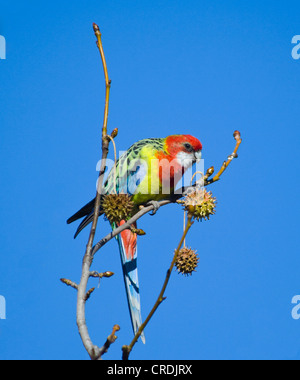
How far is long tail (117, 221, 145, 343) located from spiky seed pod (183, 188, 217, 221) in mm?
1799

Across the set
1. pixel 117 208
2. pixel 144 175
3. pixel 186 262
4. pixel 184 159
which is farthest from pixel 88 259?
pixel 184 159

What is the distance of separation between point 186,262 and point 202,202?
0.34 m

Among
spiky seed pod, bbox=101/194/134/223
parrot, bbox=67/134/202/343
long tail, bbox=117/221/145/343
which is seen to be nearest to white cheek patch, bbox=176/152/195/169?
parrot, bbox=67/134/202/343

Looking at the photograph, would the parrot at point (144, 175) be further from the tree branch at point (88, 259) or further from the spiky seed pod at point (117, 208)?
the tree branch at point (88, 259)

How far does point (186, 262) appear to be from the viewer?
2.55m

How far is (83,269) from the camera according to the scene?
1.92 meters

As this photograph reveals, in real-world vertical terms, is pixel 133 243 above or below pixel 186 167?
below

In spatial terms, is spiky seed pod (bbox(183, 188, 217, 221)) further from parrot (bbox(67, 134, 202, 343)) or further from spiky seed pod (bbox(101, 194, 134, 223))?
parrot (bbox(67, 134, 202, 343))

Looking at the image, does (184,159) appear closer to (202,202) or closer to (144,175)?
(144,175)

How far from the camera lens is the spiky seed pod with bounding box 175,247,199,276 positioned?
2.55 meters

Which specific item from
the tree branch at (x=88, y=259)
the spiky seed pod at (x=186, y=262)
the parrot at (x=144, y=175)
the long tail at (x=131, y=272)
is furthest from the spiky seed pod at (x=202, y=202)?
the long tail at (x=131, y=272)
